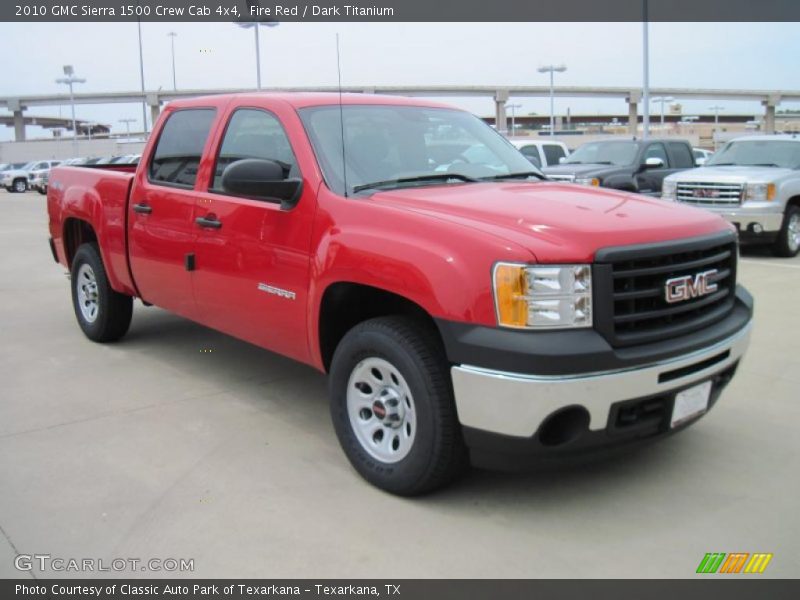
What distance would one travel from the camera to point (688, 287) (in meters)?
3.46

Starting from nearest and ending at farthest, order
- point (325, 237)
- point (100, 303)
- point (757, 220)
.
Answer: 1. point (325, 237)
2. point (100, 303)
3. point (757, 220)

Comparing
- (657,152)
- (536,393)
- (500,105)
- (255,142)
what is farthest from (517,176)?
(500,105)

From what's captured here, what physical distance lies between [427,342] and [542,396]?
2.13 ft

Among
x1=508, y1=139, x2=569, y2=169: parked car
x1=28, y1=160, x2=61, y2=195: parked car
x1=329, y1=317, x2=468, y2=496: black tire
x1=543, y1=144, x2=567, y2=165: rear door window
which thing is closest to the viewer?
x1=329, y1=317, x2=468, y2=496: black tire

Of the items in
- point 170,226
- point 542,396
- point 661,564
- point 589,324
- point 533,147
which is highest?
point 533,147

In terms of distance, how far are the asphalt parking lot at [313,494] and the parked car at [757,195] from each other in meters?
5.97

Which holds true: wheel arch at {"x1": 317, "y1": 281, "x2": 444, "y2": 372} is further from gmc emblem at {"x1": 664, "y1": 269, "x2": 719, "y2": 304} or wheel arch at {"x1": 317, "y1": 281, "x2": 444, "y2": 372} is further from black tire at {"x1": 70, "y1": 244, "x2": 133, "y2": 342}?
black tire at {"x1": 70, "y1": 244, "x2": 133, "y2": 342}

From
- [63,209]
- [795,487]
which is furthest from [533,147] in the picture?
[795,487]

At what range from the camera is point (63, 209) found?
664 cm

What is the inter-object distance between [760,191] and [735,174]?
19.3 inches

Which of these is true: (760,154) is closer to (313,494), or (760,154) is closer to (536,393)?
(536,393)

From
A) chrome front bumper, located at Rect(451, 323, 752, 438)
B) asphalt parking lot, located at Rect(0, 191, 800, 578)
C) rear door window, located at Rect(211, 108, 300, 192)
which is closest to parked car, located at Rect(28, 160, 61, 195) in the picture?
asphalt parking lot, located at Rect(0, 191, 800, 578)

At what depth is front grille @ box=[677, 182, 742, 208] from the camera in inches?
436

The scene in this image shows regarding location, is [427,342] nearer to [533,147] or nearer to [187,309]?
[187,309]
